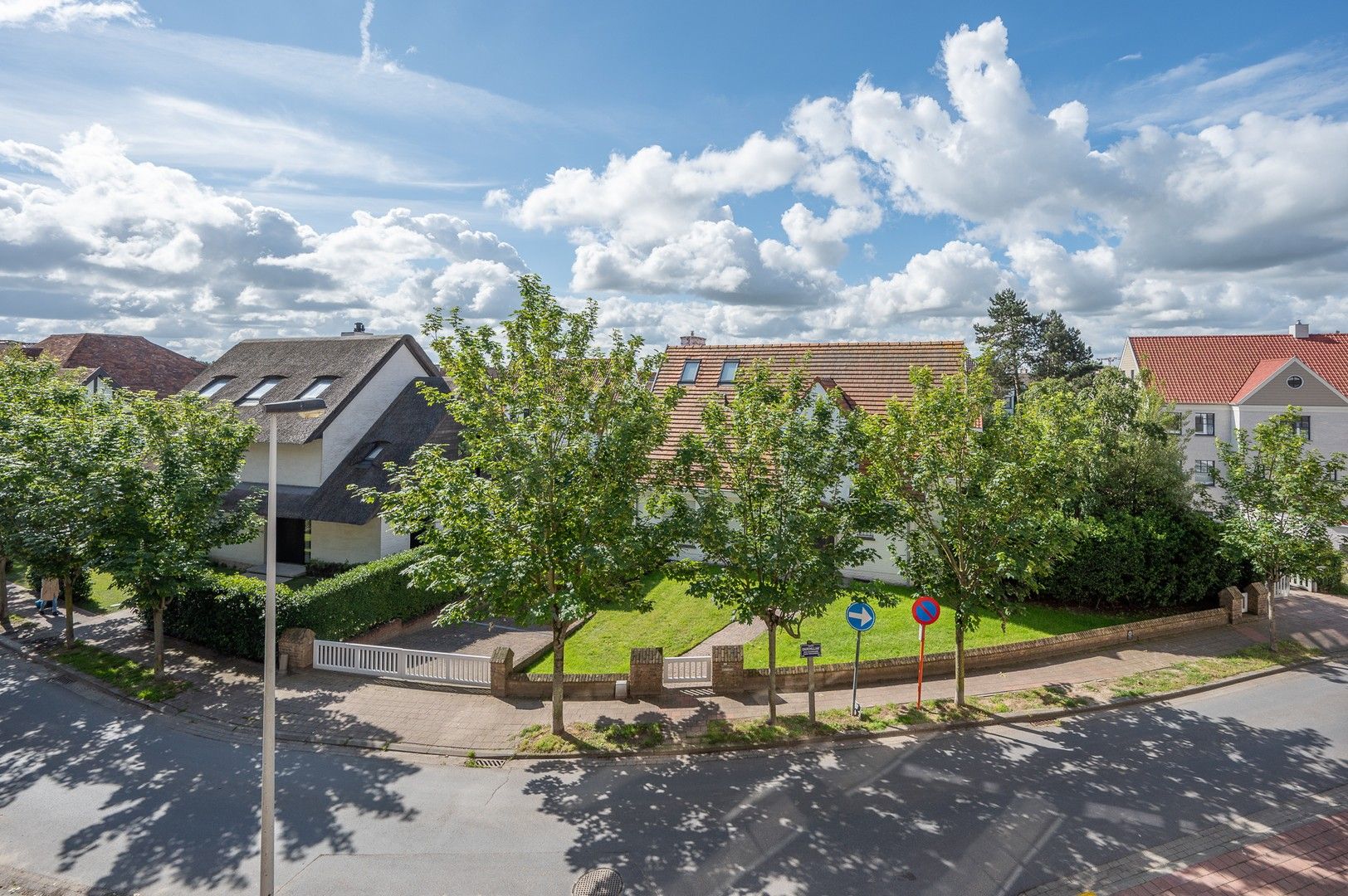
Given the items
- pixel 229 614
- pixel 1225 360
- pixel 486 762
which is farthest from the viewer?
pixel 1225 360

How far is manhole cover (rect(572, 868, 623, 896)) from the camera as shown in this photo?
8.22 metres

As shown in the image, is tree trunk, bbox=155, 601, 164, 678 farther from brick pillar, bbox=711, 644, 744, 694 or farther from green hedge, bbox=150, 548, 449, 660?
brick pillar, bbox=711, 644, 744, 694

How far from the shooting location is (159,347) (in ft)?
142

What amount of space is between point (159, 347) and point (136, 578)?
37.9 metres

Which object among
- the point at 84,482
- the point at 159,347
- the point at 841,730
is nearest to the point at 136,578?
the point at 84,482

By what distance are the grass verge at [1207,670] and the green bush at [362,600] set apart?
15.5 meters

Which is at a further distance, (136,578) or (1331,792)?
(136,578)

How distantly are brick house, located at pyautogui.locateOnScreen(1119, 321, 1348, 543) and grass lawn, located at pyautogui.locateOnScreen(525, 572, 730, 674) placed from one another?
94.6ft

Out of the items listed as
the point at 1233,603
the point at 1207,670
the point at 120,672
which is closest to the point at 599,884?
the point at 120,672

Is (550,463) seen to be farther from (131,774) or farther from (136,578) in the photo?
(136,578)

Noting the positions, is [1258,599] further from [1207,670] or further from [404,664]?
[404,664]

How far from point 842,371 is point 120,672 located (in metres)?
22.3

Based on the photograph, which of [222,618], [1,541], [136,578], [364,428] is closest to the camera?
[136,578]

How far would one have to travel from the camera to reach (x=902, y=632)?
17.3m
